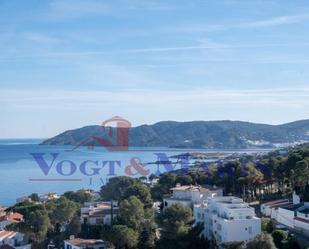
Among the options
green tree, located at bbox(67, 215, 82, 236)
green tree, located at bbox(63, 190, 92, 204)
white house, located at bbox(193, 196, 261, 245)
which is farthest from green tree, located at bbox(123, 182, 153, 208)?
white house, located at bbox(193, 196, 261, 245)

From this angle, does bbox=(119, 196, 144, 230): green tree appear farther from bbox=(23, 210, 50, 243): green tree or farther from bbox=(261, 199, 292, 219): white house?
bbox=(261, 199, 292, 219): white house

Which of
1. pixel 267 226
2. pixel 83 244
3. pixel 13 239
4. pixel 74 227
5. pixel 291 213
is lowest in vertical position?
pixel 13 239

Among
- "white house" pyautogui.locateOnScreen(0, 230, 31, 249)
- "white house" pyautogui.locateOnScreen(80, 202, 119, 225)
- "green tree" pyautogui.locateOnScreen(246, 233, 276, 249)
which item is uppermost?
"green tree" pyautogui.locateOnScreen(246, 233, 276, 249)

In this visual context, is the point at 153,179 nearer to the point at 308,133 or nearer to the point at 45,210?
the point at 45,210

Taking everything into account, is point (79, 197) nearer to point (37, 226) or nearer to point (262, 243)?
point (37, 226)

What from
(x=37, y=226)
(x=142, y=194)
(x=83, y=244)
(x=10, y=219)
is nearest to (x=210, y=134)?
(x=142, y=194)

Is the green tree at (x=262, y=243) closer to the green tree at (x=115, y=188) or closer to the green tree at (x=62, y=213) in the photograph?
the green tree at (x=62, y=213)

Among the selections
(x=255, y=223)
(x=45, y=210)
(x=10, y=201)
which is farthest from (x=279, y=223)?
(x=10, y=201)
